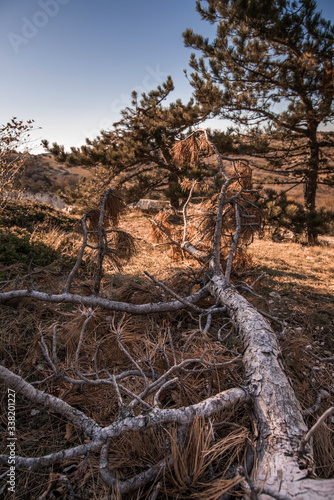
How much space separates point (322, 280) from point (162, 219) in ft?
9.20

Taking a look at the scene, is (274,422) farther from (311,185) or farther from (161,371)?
(311,185)

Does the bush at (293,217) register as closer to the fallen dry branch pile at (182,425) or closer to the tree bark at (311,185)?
the tree bark at (311,185)

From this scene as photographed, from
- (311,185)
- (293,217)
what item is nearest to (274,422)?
(293,217)

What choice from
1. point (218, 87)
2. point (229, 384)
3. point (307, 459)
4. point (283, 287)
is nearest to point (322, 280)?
point (283, 287)

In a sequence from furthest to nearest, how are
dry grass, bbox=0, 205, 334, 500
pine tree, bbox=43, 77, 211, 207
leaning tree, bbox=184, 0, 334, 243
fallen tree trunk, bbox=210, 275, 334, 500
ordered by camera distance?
pine tree, bbox=43, 77, 211, 207 → leaning tree, bbox=184, 0, 334, 243 → dry grass, bbox=0, 205, 334, 500 → fallen tree trunk, bbox=210, 275, 334, 500

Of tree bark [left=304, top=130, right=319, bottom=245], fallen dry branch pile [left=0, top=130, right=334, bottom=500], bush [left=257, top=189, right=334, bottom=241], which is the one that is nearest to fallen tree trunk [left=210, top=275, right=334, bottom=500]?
fallen dry branch pile [left=0, top=130, right=334, bottom=500]

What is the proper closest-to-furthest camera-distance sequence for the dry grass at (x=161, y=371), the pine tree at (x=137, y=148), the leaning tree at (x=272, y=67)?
1. the dry grass at (x=161, y=371)
2. the leaning tree at (x=272, y=67)
3. the pine tree at (x=137, y=148)

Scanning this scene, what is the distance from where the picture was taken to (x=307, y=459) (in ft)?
2.98

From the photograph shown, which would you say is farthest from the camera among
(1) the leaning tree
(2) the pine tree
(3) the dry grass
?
(2) the pine tree

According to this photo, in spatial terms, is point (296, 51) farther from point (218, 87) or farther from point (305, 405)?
point (305, 405)

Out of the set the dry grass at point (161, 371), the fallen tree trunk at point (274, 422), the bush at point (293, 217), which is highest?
the bush at point (293, 217)

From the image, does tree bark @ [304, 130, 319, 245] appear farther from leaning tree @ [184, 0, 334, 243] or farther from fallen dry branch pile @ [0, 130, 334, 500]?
fallen dry branch pile @ [0, 130, 334, 500]

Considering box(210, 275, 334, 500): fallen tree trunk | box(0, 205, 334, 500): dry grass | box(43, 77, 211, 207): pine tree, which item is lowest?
box(0, 205, 334, 500): dry grass

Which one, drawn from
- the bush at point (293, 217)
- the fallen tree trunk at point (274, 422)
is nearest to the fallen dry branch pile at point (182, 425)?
the fallen tree trunk at point (274, 422)
